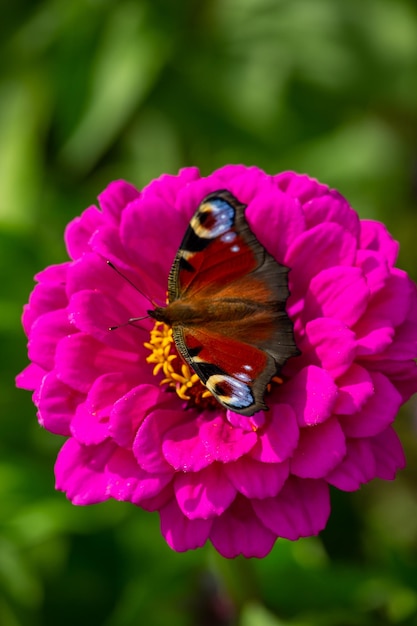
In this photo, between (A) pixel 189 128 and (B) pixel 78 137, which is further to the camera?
(A) pixel 189 128

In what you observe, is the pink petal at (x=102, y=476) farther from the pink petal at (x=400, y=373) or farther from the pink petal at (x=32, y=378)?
the pink petal at (x=400, y=373)

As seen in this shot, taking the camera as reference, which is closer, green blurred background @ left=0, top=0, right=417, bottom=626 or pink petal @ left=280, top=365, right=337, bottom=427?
pink petal @ left=280, top=365, right=337, bottom=427

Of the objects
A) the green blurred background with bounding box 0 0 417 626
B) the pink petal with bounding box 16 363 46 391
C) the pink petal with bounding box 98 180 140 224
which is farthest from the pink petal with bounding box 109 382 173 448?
the green blurred background with bounding box 0 0 417 626

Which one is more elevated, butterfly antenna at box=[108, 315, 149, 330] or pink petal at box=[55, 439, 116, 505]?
butterfly antenna at box=[108, 315, 149, 330]

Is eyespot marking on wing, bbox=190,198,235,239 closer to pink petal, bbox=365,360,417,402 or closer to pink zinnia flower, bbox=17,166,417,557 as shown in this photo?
pink zinnia flower, bbox=17,166,417,557

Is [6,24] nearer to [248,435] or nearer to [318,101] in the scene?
[318,101]

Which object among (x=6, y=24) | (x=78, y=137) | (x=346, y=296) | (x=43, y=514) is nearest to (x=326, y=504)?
(x=346, y=296)

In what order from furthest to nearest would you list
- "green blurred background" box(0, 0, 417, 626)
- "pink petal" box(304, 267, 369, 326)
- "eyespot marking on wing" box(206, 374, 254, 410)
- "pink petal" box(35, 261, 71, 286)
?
"green blurred background" box(0, 0, 417, 626), "pink petal" box(35, 261, 71, 286), "pink petal" box(304, 267, 369, 326), "eyespot marking on wing" box(206, 374, 254, 410)

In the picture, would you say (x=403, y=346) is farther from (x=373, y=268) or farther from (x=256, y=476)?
(x=256, y=476)
